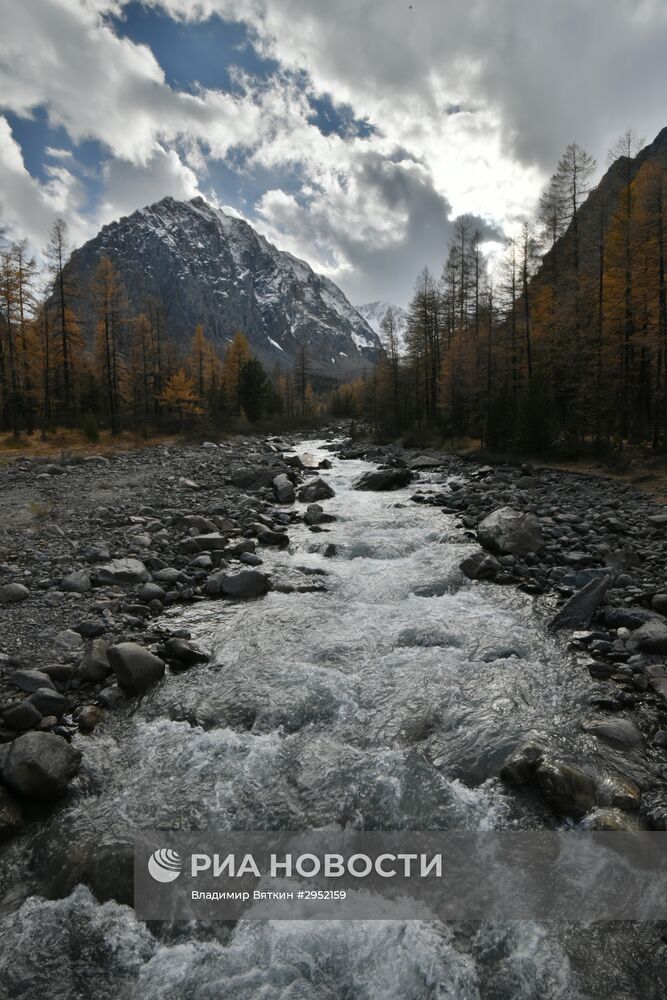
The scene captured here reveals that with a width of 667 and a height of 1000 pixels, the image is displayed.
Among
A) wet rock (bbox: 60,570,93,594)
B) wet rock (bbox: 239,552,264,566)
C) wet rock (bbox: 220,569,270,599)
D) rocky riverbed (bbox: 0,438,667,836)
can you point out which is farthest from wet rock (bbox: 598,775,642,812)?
wet rock (bbox: 60,570,93,594)

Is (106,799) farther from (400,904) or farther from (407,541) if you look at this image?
(407,541)

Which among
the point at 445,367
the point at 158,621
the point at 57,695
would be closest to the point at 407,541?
the point at 158,621

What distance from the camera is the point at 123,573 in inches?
330

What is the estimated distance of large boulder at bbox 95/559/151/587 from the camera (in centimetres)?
820

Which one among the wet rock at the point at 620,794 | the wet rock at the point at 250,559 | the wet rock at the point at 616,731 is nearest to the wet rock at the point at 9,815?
the wet rock at the point at 620,794

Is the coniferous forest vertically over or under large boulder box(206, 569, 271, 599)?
over

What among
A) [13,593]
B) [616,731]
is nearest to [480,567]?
[616,731]

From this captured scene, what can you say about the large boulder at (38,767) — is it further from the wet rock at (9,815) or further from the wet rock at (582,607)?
the wet rock at (582,607)

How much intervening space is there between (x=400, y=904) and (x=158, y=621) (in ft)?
17.8

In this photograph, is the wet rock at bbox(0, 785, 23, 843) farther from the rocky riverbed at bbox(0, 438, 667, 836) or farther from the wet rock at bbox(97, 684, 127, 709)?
the wet rock at bbox(97, 684, 127, 709)

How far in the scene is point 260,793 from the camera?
171 inches

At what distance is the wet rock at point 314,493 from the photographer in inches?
665

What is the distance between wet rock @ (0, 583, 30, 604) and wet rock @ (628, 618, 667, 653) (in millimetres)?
9345

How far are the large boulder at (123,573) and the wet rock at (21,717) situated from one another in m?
3.49
